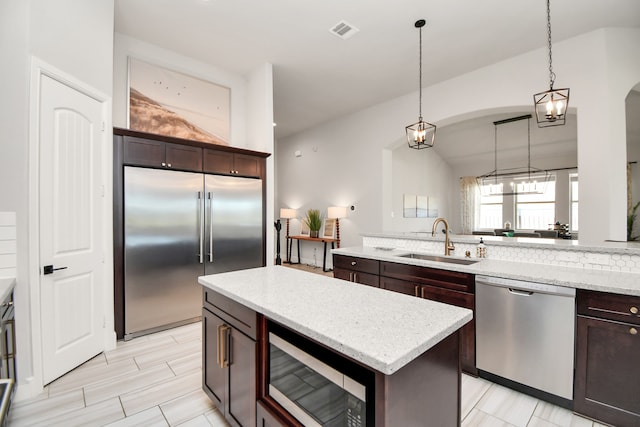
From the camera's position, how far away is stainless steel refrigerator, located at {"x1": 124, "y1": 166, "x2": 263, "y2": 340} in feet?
9.87

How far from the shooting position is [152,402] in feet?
6.59

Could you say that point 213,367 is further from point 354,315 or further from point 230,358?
point 354,315

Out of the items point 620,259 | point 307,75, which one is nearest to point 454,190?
point 307,75

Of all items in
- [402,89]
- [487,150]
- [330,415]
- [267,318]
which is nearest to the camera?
[330,415]

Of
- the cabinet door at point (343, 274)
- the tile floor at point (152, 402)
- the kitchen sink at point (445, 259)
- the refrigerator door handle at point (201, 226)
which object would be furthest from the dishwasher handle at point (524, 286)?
the refrigerator door handle at point (201, 226)

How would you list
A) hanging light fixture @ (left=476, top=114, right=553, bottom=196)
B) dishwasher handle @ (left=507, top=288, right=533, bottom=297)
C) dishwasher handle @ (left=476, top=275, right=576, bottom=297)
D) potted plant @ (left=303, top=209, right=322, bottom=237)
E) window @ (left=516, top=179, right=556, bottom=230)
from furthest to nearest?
window @ (left=516, top=179, right=556, bottom=230) → hanging light fixture @ (left=476, top=114, right=553, bottom=196) → potted plant @ (left=303, top=209, right=322, bottom=237) → dishwasher handle @ (left=507, top=288, right=533, bottom=297) → dishwasher handle @ (left=476, top=275, right=576, bottom=297)

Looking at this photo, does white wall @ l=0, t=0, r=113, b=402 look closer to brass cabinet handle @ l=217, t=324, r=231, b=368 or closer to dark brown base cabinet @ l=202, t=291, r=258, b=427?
dark brown base cabinet @ l=202, t=291, r=258, b=427

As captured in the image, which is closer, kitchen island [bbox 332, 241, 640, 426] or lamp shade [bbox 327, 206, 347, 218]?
kitchen island [bbox 332, 241, 640, 426]

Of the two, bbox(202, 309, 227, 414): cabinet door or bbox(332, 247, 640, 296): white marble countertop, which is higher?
bbox(332, 247, 640, 296): white marble countertop

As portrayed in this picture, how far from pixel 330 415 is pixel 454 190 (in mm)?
9476

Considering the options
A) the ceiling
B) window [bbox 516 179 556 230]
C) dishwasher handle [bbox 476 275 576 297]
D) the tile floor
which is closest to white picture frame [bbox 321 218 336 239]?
the ceiling

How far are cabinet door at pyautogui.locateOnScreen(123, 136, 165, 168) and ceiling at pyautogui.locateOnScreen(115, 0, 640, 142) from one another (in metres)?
1.37

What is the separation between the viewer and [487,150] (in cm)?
808

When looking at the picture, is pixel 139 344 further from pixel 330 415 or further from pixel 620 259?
pixel 620 259
